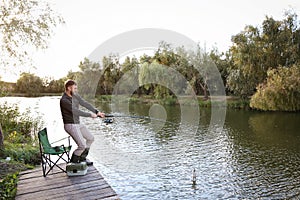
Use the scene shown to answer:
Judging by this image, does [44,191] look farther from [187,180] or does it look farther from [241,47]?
[241,47]

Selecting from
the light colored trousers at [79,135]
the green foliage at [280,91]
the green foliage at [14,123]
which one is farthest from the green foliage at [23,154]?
the green foliage at [280,91]

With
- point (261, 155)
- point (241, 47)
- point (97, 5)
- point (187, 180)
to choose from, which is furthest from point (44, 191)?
point (241, 47)

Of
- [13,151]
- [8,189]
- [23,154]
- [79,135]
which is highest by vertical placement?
[79,135]

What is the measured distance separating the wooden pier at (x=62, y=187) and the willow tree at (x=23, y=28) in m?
4.78

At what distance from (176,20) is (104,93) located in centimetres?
2057

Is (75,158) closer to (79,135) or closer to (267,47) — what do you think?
(79,135)

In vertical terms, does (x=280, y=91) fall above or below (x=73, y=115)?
above

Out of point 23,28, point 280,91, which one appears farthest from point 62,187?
point 280,91

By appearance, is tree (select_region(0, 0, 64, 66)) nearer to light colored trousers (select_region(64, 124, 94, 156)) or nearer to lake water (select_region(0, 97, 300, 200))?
lake water (select_region(0, 97, 300, 200))

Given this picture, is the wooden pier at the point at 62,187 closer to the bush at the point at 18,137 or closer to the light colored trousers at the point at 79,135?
the light colored trousers at the point at 79,135

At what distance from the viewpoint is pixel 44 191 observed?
4.05 meters

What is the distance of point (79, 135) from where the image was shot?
4.71 metres

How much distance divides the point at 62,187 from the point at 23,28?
564cm

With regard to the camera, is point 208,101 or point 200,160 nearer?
point 200,160
